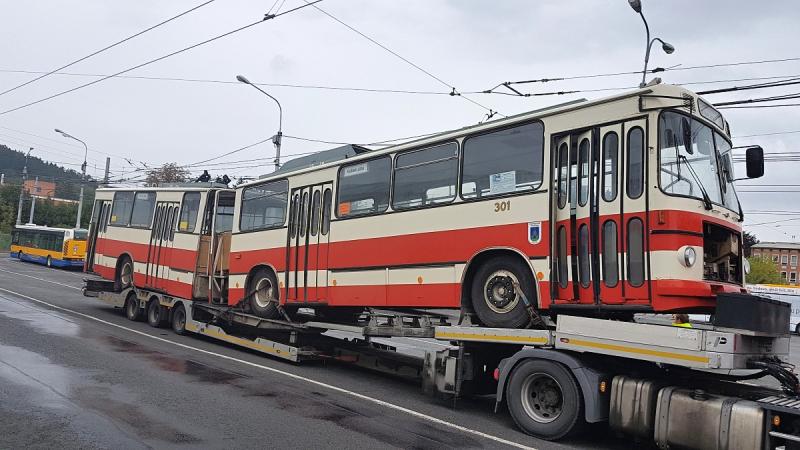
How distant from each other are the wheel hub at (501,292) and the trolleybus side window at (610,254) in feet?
3.93

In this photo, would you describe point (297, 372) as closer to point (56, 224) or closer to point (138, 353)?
point (138, 353)

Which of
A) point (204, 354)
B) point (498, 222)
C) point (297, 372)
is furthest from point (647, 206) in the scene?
point (204, 354)

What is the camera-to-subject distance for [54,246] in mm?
43875

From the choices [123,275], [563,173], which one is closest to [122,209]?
[123,275]

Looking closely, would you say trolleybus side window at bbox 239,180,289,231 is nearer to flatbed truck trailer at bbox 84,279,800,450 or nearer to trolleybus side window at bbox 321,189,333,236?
trolleybus side window at bbox 321,189,333,236

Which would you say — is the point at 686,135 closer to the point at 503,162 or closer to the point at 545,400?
the point at 503,162

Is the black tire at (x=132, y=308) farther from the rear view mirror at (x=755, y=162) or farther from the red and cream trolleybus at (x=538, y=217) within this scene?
the rear view mirror at (x=755, y=162)

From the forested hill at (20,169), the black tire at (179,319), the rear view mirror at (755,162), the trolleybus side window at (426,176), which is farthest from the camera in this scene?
the forested hill at (20,169)

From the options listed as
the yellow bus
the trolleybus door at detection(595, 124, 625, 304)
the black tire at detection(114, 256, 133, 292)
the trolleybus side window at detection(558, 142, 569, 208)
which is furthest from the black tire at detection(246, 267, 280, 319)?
the yellow bus

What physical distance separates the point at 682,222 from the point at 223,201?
11.0 m

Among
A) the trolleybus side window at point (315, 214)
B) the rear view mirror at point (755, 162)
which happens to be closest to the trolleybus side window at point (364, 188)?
the trolleybus side window at point (315, 214)

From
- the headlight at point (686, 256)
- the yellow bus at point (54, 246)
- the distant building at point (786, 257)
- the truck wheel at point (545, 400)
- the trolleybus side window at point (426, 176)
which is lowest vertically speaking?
the truck wheel at point (545, 400)

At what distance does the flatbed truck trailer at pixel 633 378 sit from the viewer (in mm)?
5922

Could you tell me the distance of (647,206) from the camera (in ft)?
21.5
